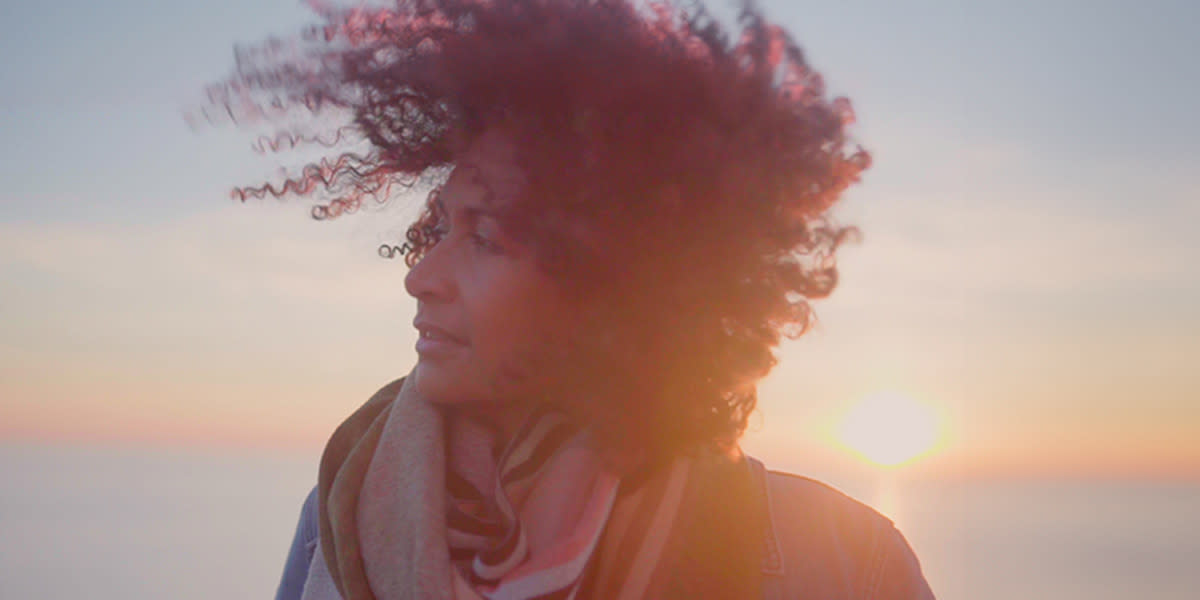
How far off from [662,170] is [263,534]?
63874mm

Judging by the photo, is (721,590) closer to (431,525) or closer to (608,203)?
(431,525)

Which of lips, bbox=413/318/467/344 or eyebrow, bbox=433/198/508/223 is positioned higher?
eyebrow, bbox=433/198/508/223

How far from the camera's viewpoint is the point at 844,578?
80.7 inches

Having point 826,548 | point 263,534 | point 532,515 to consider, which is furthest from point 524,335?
point 263,534

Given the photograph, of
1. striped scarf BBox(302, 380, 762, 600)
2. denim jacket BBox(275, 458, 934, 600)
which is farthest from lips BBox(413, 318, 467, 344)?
denim jacket BBox(275, 458, 934, 600)

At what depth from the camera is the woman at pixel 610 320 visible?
1.97 meters

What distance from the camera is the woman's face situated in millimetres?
1979

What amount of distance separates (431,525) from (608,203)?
790 millimetres

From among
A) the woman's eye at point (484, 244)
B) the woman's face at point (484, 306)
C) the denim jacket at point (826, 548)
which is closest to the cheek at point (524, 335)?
the woman's face at point (484, 306)

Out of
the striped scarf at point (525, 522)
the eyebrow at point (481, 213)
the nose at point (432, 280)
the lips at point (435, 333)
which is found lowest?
the striped scarf at point (525, 522)

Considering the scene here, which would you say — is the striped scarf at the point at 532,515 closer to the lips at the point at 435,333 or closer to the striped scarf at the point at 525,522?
the striped scarf at the point at 525,522

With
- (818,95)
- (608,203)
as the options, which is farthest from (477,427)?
(818,95)

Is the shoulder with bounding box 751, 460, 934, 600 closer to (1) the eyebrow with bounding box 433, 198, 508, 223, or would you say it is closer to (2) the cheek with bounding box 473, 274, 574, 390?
(2) the cheek with bounding box 473, 274, 574, 390

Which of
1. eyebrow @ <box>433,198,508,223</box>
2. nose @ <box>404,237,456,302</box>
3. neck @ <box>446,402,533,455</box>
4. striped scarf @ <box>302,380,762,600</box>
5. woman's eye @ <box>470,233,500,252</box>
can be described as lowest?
striped scarf @ <box>302,380,762,600</box>
